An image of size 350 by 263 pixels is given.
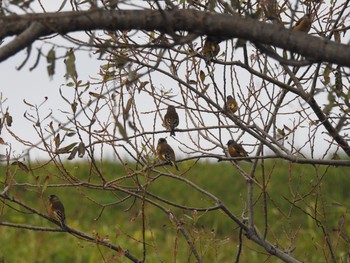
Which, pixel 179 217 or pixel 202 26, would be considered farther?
pixel 179 217

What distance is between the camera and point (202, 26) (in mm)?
2633

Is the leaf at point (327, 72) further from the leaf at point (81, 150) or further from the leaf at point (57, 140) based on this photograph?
the leaf at point (57, 140)

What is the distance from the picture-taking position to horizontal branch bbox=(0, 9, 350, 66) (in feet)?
8.48

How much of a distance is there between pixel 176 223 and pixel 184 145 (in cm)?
53

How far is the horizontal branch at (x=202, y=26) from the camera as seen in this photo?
8.48 feet

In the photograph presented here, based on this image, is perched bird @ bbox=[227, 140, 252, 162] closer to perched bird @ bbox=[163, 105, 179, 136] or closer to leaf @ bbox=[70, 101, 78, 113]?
perched bird @ bbox=[163, 105, 179, 136]

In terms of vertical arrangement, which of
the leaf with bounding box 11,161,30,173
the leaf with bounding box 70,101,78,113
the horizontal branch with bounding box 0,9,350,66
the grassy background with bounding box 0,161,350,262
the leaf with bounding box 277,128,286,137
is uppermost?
the horizontal branch with bounding box 0,9,350,66

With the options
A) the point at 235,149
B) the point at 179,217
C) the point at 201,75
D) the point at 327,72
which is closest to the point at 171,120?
the point at 235,149

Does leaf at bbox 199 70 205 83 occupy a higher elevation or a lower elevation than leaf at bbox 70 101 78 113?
higher

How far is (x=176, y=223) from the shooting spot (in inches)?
158

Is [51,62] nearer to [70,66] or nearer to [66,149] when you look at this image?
[70,66]

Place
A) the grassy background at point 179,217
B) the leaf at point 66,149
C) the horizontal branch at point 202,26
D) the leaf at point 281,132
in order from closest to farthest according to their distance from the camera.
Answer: the horizontal branch at point 202,26 → the leaf at point 66,149 → the leaf at point 281,132 → the grassy background at point 179,217

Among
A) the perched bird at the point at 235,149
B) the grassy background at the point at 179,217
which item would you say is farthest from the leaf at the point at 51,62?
the grassy background at the point at 179,217

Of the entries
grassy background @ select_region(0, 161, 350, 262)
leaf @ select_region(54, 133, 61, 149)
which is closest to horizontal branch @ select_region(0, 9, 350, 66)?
leaf @ select_region(54, 133, 61, 149)
